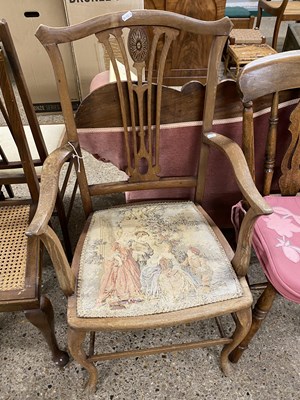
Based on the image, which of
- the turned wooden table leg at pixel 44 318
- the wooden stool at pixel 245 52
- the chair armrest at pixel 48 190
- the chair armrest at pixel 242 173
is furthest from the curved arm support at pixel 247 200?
the wooden stool at pixel 245 52

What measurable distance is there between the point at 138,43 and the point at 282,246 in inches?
29.2

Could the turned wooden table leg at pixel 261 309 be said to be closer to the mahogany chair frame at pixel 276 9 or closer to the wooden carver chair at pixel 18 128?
the wooden carver chair at pixel 18 128

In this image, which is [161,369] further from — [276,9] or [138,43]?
[276,9]

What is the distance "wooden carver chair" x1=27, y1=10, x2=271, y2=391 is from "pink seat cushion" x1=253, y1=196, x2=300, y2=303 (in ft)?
0.32

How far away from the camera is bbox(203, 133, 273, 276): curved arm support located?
0.85 m

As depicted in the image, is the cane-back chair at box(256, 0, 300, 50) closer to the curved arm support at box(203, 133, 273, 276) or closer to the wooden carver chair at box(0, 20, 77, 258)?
the wooden carver chair at box(0, 20, 77, 258)

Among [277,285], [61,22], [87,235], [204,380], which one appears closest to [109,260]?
[87,235]

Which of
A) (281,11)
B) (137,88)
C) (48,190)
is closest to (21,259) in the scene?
(48,190)

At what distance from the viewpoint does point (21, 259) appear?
106cm

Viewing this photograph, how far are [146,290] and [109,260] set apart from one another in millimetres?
156

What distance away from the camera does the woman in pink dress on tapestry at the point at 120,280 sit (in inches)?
36.5

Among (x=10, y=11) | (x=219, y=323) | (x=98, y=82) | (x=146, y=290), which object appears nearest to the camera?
(x=146, y=290)

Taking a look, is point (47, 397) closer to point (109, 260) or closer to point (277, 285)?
point (109, 260)

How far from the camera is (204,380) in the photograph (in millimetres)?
1229
